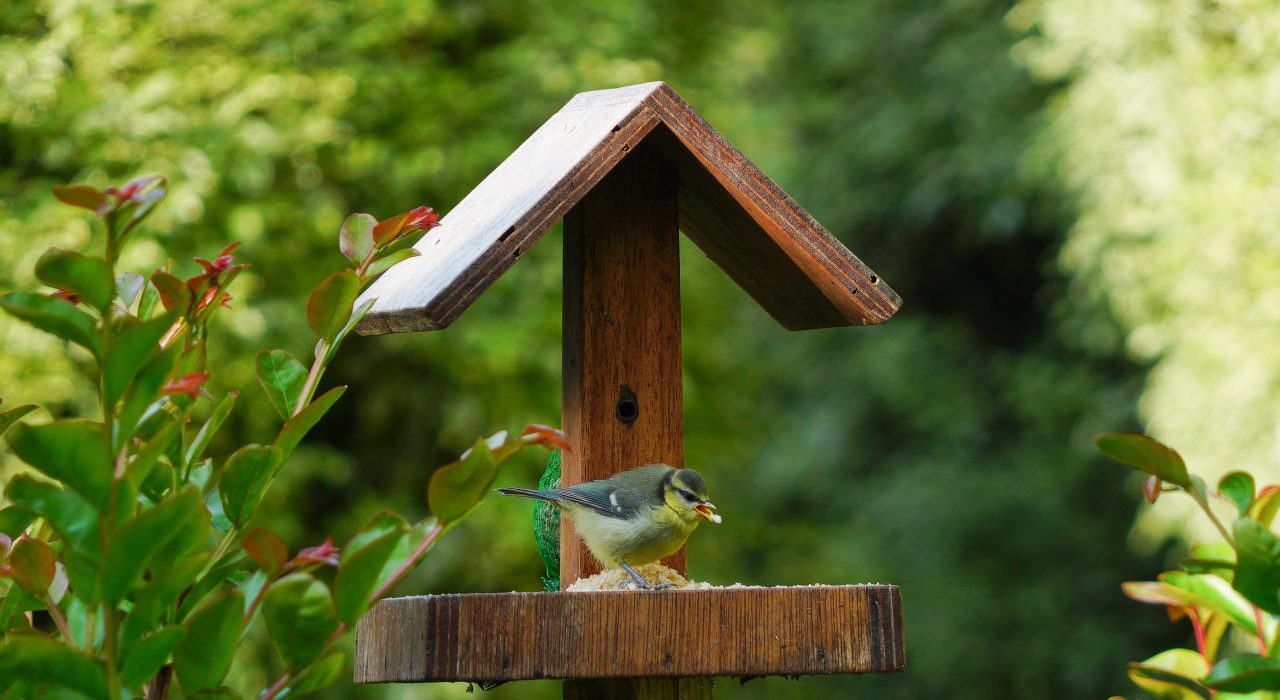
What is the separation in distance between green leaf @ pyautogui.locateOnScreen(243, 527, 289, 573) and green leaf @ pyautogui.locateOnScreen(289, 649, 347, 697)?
0.27 feet

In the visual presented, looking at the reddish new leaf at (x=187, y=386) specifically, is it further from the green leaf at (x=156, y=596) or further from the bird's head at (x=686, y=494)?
the bird's head at (x=686, y=494)

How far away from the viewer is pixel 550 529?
88.2 inches

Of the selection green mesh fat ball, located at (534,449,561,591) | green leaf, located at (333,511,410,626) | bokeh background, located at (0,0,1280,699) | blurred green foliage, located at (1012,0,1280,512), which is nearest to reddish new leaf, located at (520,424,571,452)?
green leaf, located at (333,511,410,626)

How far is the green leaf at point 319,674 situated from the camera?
101 centimetres

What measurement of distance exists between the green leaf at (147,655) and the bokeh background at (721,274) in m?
4.33

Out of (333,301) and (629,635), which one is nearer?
(333,301)

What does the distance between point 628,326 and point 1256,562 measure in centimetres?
114

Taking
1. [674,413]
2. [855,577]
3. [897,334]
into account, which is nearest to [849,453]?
[897,334]

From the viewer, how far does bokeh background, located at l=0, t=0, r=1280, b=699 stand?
5461 mm

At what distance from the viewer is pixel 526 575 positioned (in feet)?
19.5

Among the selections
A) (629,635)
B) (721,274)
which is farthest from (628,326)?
(721,274)

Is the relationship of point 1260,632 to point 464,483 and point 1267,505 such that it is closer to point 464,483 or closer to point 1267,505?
point 1267,505

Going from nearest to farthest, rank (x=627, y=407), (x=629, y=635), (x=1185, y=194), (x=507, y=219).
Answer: (x=629, y=635), (x=507, y=219), (x=627, y=407), (x=1185, y=194)

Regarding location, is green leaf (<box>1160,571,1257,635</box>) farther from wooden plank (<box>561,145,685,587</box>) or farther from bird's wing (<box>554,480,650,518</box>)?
wooden plank (<box>561,145,685,587</box>)
